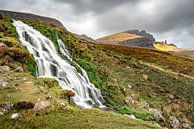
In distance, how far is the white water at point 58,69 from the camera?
44062 millimetres

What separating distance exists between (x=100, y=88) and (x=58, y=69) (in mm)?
6979

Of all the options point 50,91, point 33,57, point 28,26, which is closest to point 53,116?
point 50,91

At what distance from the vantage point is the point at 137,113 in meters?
45.7

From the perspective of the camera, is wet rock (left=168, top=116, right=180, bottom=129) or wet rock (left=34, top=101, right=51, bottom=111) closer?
wet rock (left=34, top=101, right=51, bottom=111)

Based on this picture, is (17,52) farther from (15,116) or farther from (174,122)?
(174,122)

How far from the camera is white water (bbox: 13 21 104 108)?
4406cm

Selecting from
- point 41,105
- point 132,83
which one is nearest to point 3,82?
point 41,105

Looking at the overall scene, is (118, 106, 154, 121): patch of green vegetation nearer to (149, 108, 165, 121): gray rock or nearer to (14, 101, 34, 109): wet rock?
(149, 108, 165, 121): gray rock

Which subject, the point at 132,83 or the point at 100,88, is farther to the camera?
the point at 132,83

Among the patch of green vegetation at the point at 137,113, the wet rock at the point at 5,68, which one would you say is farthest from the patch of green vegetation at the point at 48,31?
the wet rock at the point at 5,68

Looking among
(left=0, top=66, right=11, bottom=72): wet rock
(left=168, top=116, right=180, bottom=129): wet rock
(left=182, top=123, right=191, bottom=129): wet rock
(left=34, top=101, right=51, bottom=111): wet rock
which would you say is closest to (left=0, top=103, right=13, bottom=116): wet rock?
(left=34, top=101, right=51, bottom=111): wet rock

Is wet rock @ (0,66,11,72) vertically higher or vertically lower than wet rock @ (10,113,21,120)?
higher

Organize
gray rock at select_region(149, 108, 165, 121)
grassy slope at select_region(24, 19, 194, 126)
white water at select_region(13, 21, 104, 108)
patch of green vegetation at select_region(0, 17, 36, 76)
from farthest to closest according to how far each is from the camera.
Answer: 1. grassy slope at select_region(24, 19, 194, 126)
2. gray rock at select_region(149, 108, 165, 121)
3. white water at select_region(13, 21, 104, 108)
4. patch of green vegetation at select_region(0, 17, 36, 76)

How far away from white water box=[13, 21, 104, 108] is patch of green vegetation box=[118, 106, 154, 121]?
2.80 metres
